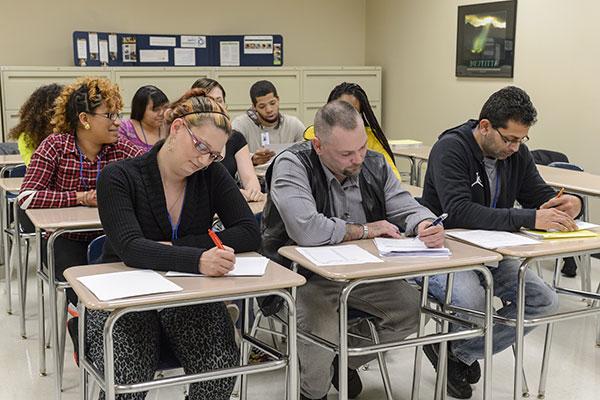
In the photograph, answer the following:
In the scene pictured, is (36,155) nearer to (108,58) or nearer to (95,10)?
(108,58)

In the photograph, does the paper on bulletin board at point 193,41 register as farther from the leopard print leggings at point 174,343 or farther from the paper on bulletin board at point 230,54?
the leopard print leggings at point 174,343

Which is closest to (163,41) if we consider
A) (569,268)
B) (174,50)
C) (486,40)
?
(174,50)

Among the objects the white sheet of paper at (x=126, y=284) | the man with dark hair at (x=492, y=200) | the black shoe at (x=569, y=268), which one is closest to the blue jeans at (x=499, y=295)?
the man with dark hair at (x=492, y=200)

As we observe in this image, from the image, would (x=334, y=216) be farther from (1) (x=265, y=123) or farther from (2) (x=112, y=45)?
(2) (x=112, y=45)

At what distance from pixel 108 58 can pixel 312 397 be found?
5265mm

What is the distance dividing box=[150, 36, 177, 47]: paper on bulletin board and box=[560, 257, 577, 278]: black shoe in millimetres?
4399

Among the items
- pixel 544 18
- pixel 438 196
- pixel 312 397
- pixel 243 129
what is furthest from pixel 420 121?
pixel 312 397

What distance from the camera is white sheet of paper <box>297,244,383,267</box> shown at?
249 cm

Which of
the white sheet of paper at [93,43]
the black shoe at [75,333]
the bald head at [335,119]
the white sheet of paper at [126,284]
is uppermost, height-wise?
the white sheet of paper at [93,43]

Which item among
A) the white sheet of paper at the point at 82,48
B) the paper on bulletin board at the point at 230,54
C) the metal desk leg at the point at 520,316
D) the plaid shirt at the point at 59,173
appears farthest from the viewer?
the paper on bulletin board at the point at 230,54

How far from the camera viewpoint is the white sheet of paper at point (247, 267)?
232 cm

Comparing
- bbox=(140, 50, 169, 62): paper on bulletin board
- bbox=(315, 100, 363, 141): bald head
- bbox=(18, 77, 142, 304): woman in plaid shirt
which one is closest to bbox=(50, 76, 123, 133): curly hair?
bbox=(18, 77, 142, 304): woman in plaid shirt

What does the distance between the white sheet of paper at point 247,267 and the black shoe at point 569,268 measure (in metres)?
3.26

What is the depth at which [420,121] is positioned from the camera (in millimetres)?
7992
